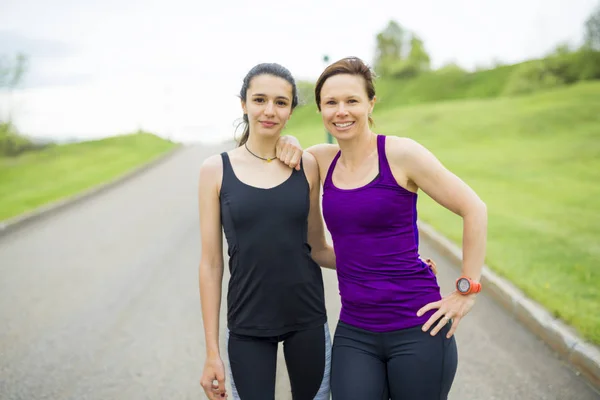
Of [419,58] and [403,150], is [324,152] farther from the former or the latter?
[419,58]

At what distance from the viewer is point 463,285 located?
2348mm

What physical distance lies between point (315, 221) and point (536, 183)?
13.7 meters

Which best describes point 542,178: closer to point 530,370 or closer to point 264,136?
point 530,370

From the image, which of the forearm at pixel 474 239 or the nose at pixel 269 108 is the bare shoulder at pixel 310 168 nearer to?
the nose at pixel 269 108

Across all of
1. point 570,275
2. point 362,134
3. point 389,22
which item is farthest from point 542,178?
point 389,22

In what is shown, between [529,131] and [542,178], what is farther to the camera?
[529,131]

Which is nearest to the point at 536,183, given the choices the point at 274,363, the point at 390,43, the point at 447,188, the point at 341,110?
the point at 447,188

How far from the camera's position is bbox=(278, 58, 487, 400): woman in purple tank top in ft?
7.39

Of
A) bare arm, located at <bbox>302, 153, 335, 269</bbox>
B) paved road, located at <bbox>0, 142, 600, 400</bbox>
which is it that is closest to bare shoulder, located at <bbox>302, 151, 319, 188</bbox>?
bare arm, located at <bbox>302, 153, 335, 269</bbox>

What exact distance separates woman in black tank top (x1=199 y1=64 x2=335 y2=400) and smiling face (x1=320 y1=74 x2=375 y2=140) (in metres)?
0.24

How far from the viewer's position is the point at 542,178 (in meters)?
15.4

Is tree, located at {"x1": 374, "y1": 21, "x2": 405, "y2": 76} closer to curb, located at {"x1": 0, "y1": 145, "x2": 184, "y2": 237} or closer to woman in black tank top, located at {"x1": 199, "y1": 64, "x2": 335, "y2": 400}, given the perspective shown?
curb, located at {"x1": 0, "y1": 145, "x2": 184, "y2": 237}

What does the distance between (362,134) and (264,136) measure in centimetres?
49

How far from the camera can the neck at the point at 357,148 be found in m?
2.46
